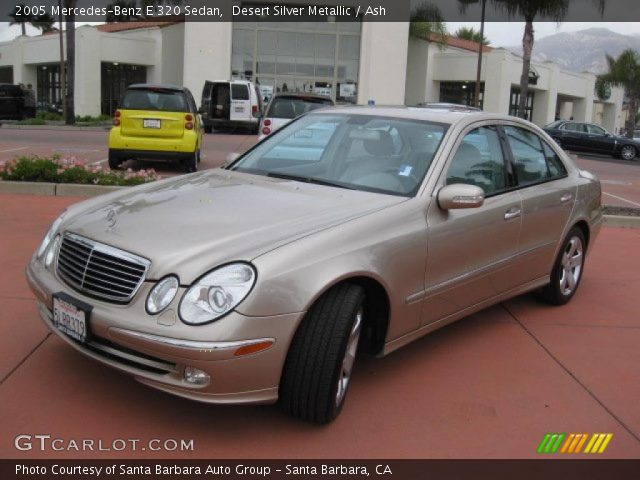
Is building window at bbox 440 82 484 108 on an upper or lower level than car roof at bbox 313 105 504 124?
upper

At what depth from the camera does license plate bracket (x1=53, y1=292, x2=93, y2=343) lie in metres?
3.23

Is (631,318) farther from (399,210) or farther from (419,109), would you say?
(399,210)

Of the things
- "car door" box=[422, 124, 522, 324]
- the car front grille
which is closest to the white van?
"car door" box=[422, 124, 522, 324]

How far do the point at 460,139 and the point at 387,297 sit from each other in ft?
4.33

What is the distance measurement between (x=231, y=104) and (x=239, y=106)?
324mm

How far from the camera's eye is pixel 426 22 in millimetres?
38031

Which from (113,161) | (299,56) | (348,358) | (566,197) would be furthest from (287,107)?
(299,56)

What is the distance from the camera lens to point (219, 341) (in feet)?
9.73

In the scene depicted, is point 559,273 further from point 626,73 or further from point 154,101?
point 626,73

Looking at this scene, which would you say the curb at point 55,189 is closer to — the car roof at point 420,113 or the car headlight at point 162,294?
the car roof at point 420,113

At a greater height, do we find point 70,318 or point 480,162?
point 480,162

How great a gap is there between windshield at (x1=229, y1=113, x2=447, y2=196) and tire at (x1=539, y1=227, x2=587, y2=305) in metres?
1.76

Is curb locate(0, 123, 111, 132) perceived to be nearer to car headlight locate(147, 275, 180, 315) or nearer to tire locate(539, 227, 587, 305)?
tire locate(539, 227, 587, 305)
